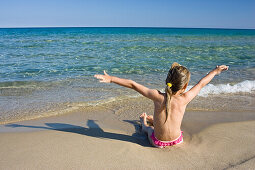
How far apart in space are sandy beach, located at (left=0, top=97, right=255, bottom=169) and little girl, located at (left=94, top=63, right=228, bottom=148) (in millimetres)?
151

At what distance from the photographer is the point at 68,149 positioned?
279 cm

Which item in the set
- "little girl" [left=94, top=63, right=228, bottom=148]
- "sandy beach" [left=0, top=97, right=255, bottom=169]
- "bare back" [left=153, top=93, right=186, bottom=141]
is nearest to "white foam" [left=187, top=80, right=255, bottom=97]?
"sandy beach" [left=0, top=97, right=255, bottom=169]

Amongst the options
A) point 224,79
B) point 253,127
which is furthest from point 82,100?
point 224,79

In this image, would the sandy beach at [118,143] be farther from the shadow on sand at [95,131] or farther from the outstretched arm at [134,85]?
the outstretched arm at [134,85]

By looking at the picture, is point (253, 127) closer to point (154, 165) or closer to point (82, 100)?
point (154, 165)

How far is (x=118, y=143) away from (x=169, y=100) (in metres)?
0.96

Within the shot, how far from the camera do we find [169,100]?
8.57 feet

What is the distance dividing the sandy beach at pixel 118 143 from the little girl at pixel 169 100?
5.9 inches

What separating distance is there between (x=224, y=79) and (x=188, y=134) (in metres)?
4.70

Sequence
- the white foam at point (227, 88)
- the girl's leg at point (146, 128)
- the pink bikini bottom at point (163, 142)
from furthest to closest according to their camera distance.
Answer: the white foam at point (227, 88), the girl's leg at point (146, 128), the pink bikini bottom at point (163, 142)

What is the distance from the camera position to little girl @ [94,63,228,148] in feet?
8.41

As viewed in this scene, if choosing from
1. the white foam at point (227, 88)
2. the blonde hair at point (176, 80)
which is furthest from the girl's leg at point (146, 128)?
the white foam at point (227, 88)

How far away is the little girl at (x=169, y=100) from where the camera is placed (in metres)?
2.56

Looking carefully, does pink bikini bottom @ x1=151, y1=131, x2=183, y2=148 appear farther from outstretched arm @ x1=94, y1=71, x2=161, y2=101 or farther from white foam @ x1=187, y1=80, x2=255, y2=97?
white foam @ x1=187, y1=80, x2=255, y2=97
